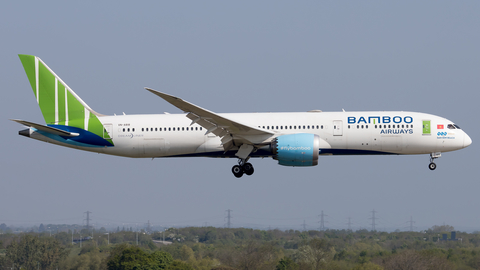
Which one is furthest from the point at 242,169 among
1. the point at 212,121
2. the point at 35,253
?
the point at 35,253

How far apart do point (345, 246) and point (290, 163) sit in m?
56.1

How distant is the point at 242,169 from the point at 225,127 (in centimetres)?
400

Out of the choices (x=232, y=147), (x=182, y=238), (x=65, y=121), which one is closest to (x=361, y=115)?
(x=232, y=147)

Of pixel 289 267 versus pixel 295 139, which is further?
pixel 289 267

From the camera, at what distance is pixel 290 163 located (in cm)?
3184

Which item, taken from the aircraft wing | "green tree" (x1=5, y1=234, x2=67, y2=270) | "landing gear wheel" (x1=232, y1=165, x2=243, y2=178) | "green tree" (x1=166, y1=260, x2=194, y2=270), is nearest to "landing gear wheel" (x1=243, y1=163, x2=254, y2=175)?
"landing gear wheel" (x1=232, y1=165, x2=243, y2=178)

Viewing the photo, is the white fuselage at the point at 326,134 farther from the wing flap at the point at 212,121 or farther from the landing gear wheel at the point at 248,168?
the wing flap at the point at 212,121

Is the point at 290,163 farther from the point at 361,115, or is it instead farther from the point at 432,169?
the point at 432,169

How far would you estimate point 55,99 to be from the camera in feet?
123

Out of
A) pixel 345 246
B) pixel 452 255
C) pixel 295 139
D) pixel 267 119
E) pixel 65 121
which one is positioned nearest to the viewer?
pixel 295 139

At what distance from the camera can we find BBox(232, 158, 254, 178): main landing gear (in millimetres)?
34594

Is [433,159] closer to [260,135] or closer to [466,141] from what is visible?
[466,141]

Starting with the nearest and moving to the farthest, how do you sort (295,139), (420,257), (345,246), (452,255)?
(295,139) < (420,257) < (452,255) < (345,246)

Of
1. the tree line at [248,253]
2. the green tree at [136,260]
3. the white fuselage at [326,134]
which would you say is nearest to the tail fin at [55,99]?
the white fuselage at [326,134]
